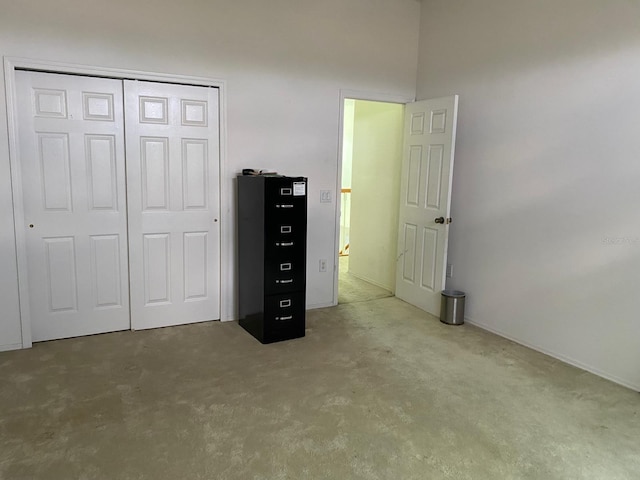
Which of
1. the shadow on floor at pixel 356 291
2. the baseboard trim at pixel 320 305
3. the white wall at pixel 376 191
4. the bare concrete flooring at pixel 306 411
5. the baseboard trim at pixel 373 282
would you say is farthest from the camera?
the baseboard trim at pixel 373 282

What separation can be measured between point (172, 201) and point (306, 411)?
1.98m

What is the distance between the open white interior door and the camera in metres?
3.90

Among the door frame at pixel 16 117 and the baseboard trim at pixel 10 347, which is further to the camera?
the baseboard trim at pixel 10 347

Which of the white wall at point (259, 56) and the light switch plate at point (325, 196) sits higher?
the white wall at point (259, 56)

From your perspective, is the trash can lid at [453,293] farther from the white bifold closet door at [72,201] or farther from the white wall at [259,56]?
the white bifold closet door at [72,201]

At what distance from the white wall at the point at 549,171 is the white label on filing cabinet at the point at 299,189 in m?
1.48

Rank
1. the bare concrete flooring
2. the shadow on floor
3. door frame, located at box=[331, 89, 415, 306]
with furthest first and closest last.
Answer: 1. the shadow on floor
2. door frame, located at box=[331, 89, 415, 306]
3. the bare concrete flooring

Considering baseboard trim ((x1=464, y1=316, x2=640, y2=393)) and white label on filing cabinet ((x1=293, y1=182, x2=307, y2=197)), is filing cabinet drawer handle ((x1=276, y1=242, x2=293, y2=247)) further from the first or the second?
baseboard trim ((x1=464, y1=316, x2=640, y2=393))

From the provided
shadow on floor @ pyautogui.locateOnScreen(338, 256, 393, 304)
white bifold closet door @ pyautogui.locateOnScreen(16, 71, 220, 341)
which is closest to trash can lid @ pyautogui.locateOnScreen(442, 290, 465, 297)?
shadow on floor @ pyautogui.locateOnScreen(338, 256, 393, 304)

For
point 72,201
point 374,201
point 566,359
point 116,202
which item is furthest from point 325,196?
point 566,359

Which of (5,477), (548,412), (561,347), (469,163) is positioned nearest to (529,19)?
(469,163)

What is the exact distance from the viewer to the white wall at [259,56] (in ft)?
10.2

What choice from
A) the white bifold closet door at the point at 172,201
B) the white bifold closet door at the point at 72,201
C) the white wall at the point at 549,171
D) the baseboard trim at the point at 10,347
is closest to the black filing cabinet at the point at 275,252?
the white bifold closet door at the point at 172,201

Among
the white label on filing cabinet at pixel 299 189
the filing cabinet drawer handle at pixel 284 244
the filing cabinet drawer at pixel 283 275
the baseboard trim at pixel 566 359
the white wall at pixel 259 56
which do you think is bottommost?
the baseboard trim at pixel 566 359
